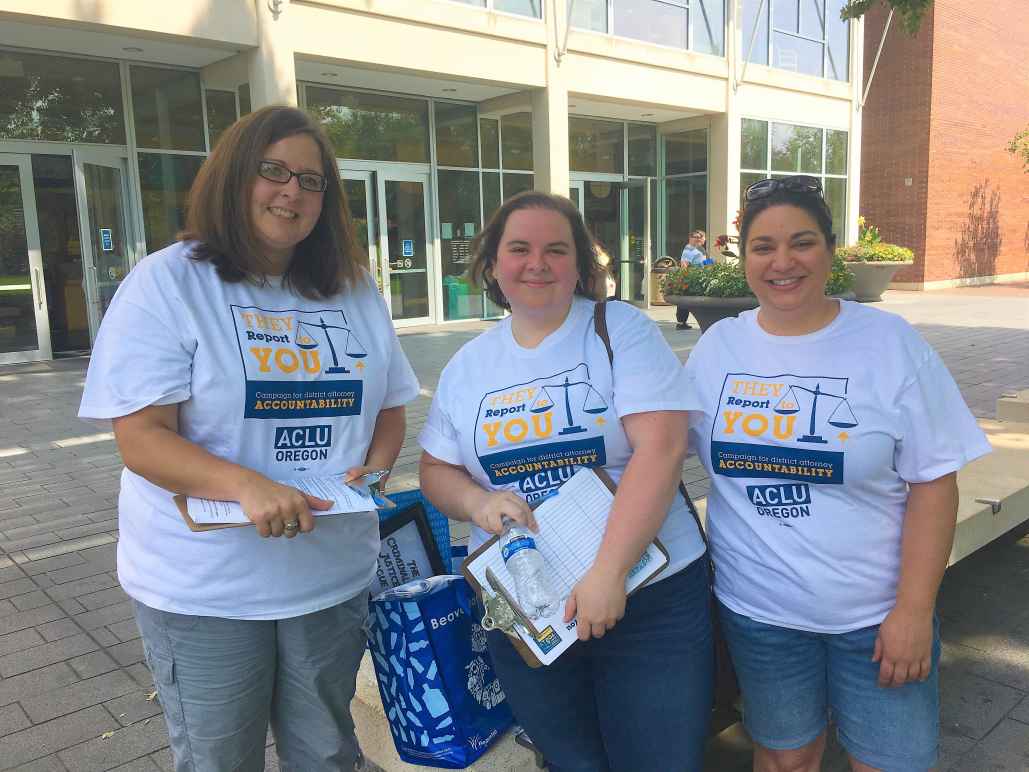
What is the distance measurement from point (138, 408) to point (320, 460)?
405 mm

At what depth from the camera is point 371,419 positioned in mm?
2051

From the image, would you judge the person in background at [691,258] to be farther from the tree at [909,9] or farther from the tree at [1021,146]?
the tree at [1021,146]

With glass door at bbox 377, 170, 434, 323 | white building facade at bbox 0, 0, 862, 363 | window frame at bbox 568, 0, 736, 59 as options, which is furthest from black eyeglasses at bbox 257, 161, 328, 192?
window frame at bbox 568, 0, 736, 59

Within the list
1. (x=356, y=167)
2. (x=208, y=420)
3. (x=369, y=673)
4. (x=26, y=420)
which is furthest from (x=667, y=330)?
(x=208, y=420)

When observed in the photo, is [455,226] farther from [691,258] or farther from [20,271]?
[20,271]

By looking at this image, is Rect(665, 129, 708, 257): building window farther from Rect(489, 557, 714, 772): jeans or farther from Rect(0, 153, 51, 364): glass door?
Rect(489, 557, 714, 772): jeans

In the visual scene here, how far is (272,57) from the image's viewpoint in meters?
11.0

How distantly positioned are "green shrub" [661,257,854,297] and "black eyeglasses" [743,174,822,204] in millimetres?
6902

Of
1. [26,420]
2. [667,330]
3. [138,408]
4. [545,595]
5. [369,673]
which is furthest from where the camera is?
[667,330]

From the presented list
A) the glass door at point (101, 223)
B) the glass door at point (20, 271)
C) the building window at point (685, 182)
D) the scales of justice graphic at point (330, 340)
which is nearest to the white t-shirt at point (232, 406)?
the scales of justice graphic at point (330, 340)

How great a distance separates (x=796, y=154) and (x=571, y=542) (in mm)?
19904

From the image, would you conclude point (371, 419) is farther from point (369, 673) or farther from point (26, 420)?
point (26, 420)

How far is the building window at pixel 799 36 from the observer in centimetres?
1781

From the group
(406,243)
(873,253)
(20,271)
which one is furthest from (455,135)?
(873,253)
